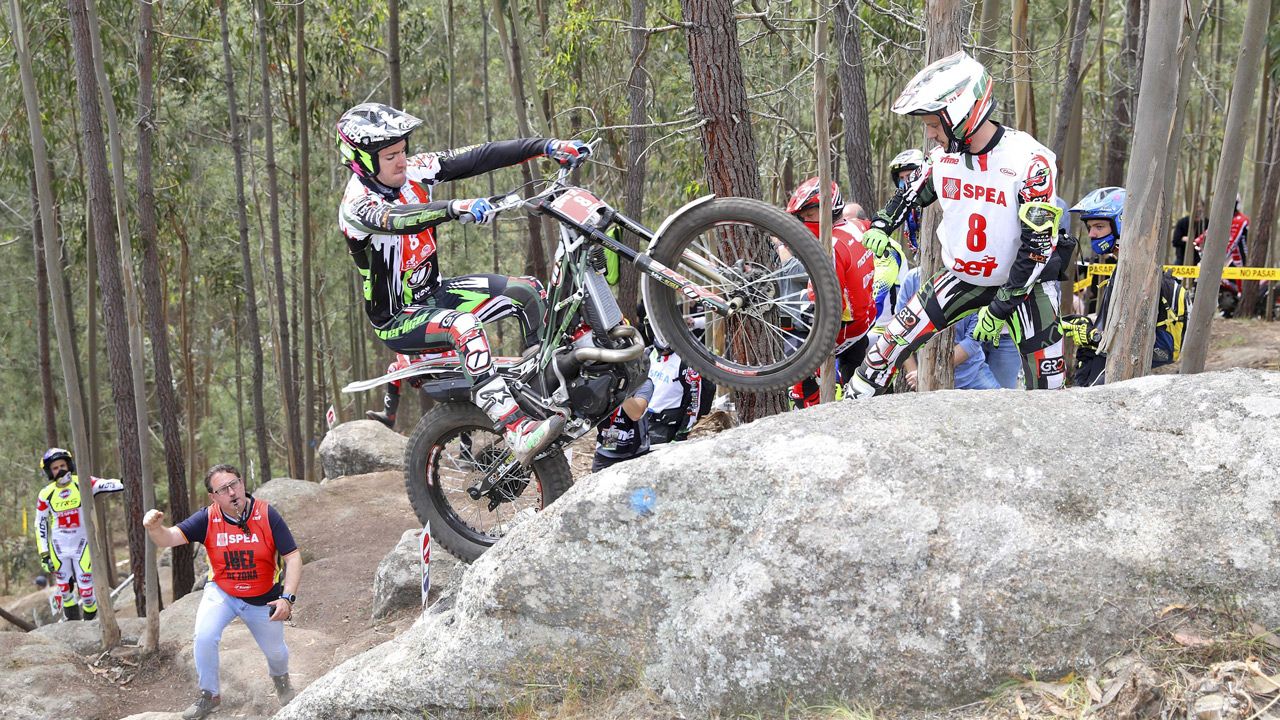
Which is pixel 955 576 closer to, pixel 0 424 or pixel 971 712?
pixel 971 712

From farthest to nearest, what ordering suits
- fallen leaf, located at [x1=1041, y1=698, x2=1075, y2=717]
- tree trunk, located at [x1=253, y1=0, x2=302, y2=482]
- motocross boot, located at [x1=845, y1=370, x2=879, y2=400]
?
tree trunk, located at [x1=253, y1=0, x2=302, y2=482]
motocross boot, located at [x1=845, y1=370, x2=879, y2=400]
fallen leaf, located at [x1=1041, y1=698, x2=1075, y2=717]

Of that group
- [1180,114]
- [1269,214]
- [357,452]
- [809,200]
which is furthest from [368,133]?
[1269,214]

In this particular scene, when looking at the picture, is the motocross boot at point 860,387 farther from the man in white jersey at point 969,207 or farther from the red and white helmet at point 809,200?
the red and white helmet at point 809,200

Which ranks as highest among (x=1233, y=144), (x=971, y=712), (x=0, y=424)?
(x=1233, y=144)

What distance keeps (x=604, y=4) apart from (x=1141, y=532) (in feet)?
47.0

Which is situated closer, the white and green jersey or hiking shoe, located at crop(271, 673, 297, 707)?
the white and green jersey

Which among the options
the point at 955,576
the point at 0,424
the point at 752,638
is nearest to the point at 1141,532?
the point at 955,576

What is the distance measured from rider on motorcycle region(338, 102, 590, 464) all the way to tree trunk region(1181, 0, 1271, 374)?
3764mm

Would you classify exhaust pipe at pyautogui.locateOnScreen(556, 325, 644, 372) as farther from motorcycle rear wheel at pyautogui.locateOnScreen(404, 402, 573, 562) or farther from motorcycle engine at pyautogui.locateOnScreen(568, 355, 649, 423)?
motorcycle rear wheel at pyautogui.locateOnScreen(404, 402, 573, 562)

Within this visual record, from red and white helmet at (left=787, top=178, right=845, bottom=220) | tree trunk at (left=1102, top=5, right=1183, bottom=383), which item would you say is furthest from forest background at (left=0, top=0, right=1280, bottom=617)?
red and white helmet at (left=787, top=178, right=845, bottom=220)

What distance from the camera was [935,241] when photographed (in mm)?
6941

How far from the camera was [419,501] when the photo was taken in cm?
600

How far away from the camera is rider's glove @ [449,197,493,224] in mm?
5055

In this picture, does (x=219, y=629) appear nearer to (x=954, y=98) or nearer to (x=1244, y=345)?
(x=954, y=98)
